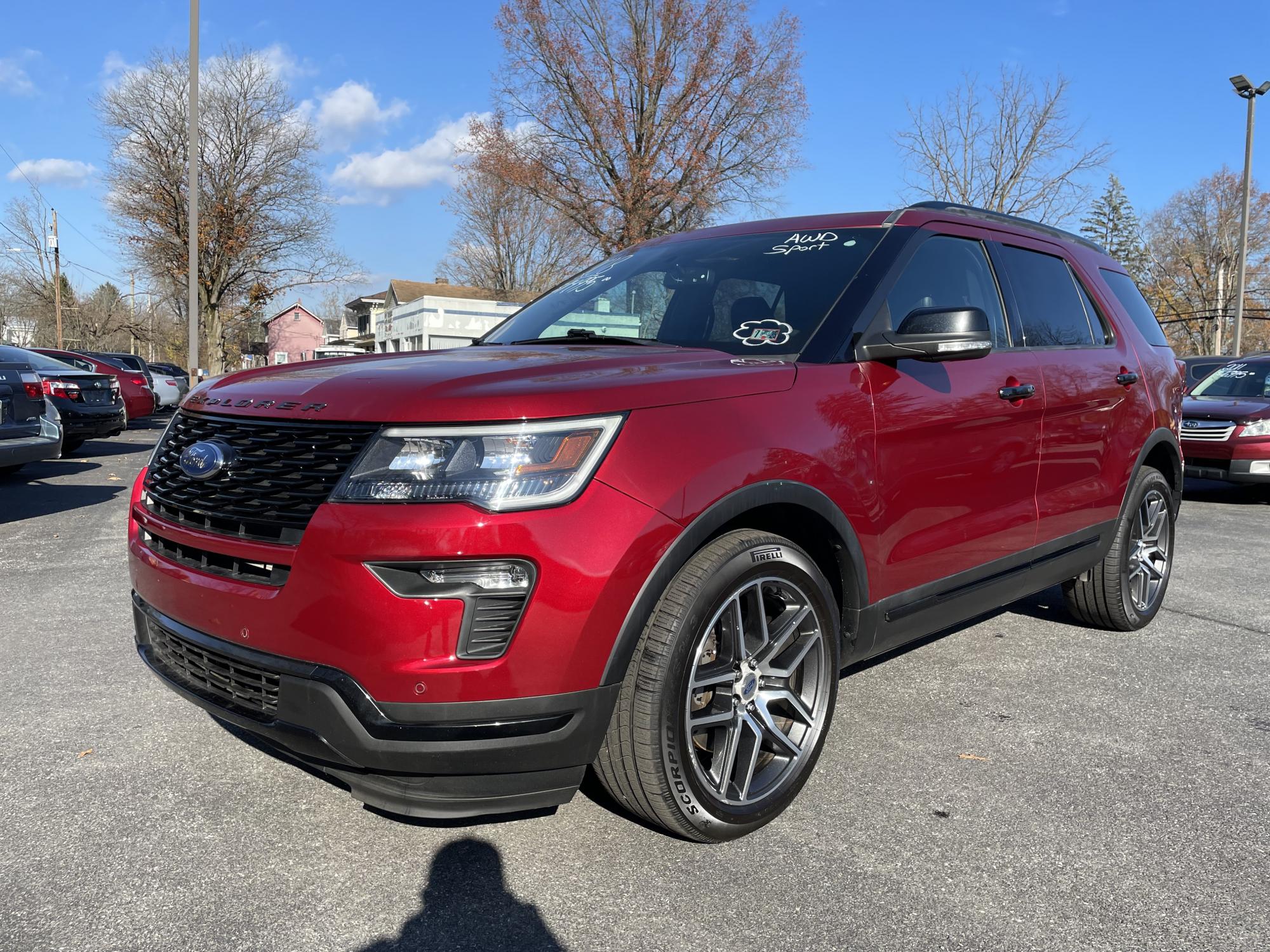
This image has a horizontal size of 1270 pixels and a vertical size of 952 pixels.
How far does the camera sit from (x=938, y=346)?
2984 millimetres

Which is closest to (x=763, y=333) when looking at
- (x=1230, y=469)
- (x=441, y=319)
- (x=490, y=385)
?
(x=490, y=385)

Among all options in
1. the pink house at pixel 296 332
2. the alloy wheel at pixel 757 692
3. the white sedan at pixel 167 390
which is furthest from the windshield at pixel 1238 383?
the pink house at pixel 296 332

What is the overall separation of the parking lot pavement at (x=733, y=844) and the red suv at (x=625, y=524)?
0.91 ft

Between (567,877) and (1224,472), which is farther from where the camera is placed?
(1224,472)

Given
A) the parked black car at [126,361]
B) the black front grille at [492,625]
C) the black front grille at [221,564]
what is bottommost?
the black front grille at [492,625]

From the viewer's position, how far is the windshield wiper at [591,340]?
3.26 m

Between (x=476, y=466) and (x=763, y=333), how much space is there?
1.33 metres

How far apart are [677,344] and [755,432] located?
73 cm

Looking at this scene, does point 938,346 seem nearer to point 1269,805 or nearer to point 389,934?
point 1269,805

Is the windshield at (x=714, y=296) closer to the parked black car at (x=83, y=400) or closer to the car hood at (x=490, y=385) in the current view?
the car hood at (x=490, y=385)

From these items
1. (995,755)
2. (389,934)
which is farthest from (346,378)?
(995,755)

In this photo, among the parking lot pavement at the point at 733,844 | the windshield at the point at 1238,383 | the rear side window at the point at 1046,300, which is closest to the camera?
the parking lot pavement at the point at 733,844

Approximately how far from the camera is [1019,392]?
3600 mm

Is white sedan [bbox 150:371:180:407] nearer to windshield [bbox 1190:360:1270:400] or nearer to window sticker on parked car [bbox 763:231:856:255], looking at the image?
windshield [bbox 1190:360:1270:400]
